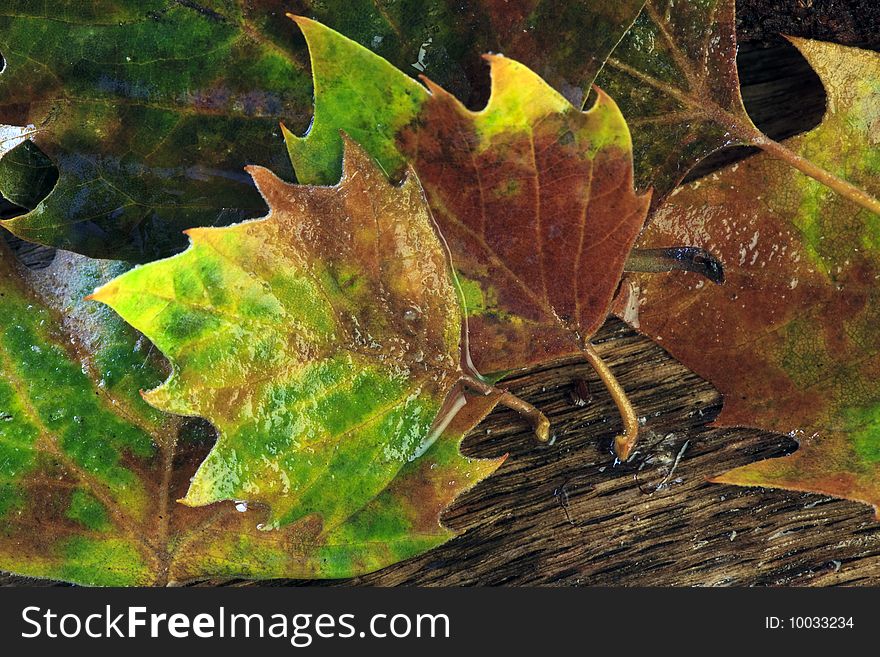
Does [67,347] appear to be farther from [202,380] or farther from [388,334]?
[388,334]

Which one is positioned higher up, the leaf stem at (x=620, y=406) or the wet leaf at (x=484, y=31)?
the wet leaf at (x=484, y=31)

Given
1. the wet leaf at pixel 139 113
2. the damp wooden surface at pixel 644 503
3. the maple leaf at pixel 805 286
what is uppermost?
the wet leaf at pixel 139 113

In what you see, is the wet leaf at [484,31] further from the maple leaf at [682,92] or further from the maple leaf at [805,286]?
the maple leaf at [805,286]

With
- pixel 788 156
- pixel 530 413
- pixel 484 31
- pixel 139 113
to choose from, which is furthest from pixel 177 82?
pixel 788 156

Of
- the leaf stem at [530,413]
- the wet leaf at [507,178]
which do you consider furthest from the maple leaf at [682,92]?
the leaf stem at [530,413]

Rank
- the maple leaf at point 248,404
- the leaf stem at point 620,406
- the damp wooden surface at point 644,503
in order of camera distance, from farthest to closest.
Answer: the damp wooden surface at point 644,503 → the leaf stem at point 620,406 → the maple leaf at point 248,404

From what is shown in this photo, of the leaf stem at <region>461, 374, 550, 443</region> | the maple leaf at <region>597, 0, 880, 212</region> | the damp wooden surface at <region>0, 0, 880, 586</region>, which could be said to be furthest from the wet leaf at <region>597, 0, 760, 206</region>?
the leaf stem at <region>461, 374, 550, 443</region>

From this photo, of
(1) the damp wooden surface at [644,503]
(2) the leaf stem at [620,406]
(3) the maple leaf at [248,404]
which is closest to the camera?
(3) the maple leaf at [248,404]

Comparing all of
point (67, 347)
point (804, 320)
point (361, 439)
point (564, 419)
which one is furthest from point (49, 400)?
point (804, 320)
